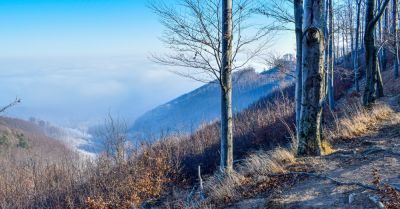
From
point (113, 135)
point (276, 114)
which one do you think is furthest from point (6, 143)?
point (276, 114)

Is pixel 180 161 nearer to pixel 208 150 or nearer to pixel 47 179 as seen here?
pixel 208 150

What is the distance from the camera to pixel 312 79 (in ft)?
22.7

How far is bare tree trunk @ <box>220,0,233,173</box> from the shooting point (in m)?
7.88

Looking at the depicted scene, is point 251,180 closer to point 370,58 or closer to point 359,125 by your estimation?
point 359,125

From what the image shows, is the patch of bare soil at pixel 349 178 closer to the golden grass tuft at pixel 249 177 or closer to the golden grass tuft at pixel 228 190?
the golden grass tuft at pixel 249 177

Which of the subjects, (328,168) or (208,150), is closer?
(328,168)

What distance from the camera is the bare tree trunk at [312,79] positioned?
22.2 ft

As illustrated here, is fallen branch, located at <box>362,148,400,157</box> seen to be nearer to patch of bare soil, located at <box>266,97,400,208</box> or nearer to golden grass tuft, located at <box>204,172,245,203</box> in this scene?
patch of bare soil, located at <box>266,97,400,208</box>

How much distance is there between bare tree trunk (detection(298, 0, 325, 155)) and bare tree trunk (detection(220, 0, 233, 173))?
1.63 metres

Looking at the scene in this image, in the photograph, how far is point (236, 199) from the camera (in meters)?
6.11

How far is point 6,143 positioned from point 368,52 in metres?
67.5

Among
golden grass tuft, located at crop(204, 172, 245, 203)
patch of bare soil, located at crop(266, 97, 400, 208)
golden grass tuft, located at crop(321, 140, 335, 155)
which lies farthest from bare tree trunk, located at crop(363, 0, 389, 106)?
golden grass tuft, located at crop(204, 172, 245, 203)

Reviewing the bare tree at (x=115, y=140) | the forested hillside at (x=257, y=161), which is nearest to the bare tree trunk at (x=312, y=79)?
the forested hillside at (x=257, y=161)

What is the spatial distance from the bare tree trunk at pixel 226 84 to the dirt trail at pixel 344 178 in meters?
2.03
